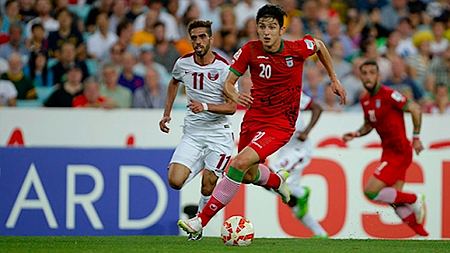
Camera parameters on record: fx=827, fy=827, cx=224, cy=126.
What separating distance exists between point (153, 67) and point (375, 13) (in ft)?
17.2

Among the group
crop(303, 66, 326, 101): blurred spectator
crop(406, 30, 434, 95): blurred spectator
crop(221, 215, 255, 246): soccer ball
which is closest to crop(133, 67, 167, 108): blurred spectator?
crop(303, 66, 326, 101): blurred spectator

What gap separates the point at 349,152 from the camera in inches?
478

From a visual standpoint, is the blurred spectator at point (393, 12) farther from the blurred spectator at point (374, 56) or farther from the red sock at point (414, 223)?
the red sock at point (414, 223)

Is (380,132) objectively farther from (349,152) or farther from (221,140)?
(221,140)

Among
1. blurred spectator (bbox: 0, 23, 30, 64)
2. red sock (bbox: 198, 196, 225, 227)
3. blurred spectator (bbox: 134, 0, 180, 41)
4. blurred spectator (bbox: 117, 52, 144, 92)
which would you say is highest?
blurred spectator (bbox: 134, 0, 180, 41)

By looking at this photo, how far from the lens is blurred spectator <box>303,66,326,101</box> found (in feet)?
46.3

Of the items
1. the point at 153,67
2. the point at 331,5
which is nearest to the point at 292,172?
the point at 153,67

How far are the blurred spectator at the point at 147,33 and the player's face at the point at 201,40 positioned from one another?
5534 millimetres

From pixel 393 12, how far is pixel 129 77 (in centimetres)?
616

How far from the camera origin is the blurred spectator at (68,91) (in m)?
12.9

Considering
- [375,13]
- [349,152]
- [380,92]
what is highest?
[375,13]

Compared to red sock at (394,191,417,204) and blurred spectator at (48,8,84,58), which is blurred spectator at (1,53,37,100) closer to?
blurred spectator at (48,8,84,58)

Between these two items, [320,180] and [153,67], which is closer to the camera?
[320,180]

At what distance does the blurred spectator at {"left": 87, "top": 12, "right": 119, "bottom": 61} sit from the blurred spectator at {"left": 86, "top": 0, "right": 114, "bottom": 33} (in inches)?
6.2
